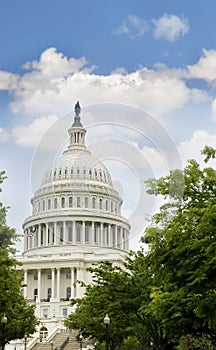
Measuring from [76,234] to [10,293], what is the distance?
118 metres

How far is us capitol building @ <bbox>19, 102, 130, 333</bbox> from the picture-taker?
519 ft

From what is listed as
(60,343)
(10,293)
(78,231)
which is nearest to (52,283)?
(78,231)

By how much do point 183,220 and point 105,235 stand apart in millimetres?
143086

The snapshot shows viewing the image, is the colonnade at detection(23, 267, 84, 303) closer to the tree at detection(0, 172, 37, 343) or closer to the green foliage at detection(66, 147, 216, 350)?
the tree at detection(0, 172, 37, 343)

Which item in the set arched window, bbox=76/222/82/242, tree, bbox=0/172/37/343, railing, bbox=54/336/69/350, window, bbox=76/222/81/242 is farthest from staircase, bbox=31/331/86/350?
arched window, bbox=76/222/82/242

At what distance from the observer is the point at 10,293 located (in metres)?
53.0

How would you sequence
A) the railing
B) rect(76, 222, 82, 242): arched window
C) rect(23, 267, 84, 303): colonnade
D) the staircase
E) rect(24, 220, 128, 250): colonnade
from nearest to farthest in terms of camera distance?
the railing, the staircase, rect(23, 267, 84, 303): colonnade, rect(24, 220, 128, 250): colonnade, rect(76, 222, 82, 242): arched window

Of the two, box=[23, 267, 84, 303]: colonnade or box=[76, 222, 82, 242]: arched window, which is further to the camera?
box=[76, 222, 82, 242]: arched window

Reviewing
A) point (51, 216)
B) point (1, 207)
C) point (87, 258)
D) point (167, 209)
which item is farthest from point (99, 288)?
point (51, 216)

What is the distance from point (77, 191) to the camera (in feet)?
569

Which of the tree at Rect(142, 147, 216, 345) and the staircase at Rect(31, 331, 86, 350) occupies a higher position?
the staircase at Rect(31, 331, 86, 350)

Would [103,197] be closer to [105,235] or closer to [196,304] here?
[105,235]

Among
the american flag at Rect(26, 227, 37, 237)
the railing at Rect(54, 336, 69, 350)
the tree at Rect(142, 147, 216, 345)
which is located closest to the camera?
the tree at Rect(142, 147, 216, 345)

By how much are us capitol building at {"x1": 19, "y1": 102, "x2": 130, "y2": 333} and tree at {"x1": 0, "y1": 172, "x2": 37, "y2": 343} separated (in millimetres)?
86644
